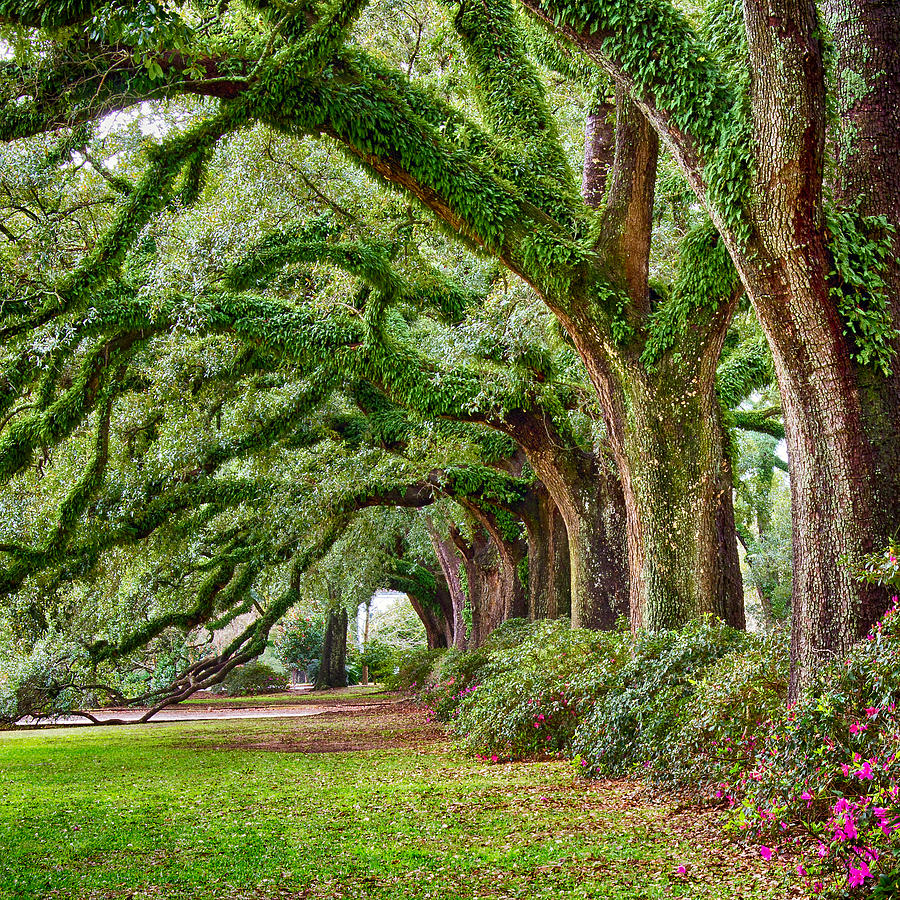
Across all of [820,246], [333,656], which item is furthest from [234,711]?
[820,246]

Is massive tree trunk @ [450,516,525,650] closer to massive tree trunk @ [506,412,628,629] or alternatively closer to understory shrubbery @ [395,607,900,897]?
massive tree trunk @ [506,412,628,629]

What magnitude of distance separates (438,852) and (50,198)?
7.39 metres

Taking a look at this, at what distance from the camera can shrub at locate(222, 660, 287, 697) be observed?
112 feet

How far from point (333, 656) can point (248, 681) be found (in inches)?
187

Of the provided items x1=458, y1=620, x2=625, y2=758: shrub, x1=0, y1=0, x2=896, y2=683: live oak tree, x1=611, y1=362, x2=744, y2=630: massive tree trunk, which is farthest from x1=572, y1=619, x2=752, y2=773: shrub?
x1=0, y1=0, x2=896, y2=683: live oak tree

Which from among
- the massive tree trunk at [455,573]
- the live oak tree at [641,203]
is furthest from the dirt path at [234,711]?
the live oak tree at [641,203]

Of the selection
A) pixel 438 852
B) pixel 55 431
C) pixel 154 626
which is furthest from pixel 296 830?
pixel 154 626

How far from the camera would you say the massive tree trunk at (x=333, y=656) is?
37.5 m

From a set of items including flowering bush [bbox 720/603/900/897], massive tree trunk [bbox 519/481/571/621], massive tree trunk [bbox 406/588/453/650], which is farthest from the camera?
massive tree trunk [bbox 406/588/453/650]

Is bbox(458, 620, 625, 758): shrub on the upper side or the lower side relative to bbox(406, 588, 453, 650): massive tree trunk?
upper

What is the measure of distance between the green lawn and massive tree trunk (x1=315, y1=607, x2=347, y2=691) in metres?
26.7

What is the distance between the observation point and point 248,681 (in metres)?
34.7

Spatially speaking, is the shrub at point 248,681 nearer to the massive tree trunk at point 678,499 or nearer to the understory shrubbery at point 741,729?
the understory shrubbery at point 741,729

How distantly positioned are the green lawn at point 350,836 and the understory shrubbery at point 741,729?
0.32m
